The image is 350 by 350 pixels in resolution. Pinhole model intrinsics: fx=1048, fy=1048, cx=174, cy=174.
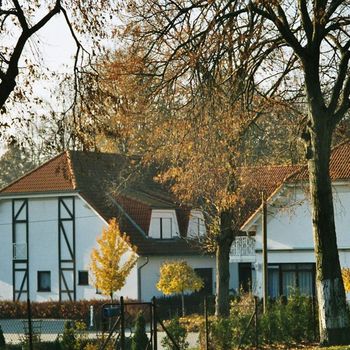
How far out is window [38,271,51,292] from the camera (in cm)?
5697

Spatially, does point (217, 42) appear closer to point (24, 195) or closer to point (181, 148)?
point (181, 148)

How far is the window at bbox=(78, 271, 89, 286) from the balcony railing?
13.4 ft

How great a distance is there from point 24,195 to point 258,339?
109 feet

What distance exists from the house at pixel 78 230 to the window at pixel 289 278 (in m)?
4.95

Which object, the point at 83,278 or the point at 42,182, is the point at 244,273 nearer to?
the point at 83,278

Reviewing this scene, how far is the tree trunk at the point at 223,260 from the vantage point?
38500 mm

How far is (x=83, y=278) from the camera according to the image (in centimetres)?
5556

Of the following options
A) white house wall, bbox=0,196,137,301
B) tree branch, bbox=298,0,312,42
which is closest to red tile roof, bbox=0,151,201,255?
white house wall, bbox=0,196,137,301

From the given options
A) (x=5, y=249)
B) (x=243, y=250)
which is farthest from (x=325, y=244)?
(x=5, y=249)

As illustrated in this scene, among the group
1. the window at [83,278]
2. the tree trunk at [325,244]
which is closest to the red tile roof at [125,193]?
the window at [83,278]

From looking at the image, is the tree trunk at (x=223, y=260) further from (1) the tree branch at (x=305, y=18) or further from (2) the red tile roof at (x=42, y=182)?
(2) the red tile roof at (x=42, y=182)

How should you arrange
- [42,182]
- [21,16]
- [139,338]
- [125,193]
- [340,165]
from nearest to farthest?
[21,16], [139,338], [340,165], [125,193], [42,182]

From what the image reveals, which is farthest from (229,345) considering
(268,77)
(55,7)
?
(55,7)

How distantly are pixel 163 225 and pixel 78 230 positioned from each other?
15.0 ft
